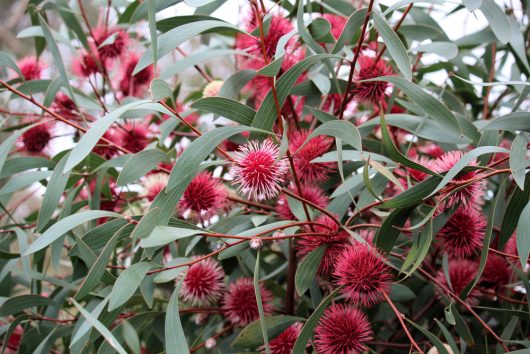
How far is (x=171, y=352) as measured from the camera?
0.60 m

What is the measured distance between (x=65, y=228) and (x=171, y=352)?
166 mm

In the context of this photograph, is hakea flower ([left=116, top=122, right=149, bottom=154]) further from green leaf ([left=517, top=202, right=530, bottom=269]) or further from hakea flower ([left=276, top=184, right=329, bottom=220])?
green leaf ([left=517, top=202, right=530, bottom=269])

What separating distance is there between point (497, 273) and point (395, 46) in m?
0.39

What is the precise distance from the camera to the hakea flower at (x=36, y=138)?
1.05m

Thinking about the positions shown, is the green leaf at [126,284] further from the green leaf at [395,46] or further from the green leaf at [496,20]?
the green leaf at [496,20]

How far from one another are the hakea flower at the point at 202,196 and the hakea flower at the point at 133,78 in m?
0.35

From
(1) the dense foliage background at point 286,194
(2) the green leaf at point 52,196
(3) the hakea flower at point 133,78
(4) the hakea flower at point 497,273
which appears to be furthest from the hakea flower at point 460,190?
(3) the hakea flower at point 133,78

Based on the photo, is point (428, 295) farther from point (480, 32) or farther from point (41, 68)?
point (41, 68)

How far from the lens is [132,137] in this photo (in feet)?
3.19

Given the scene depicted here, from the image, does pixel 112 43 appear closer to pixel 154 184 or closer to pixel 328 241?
pixel 154 184

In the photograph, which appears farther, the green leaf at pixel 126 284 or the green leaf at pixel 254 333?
the green leaf at pixel 254 333

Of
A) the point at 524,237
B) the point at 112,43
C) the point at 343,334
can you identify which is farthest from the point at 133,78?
the point at 524,237

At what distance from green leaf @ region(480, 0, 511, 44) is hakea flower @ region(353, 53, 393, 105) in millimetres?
143

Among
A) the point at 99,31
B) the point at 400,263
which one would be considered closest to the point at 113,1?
the point at 99,31
